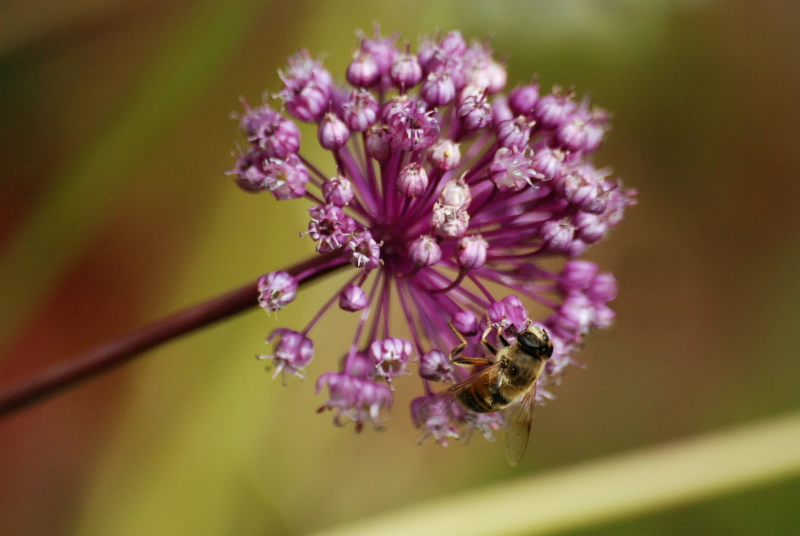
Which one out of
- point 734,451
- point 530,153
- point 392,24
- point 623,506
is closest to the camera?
point 530,153

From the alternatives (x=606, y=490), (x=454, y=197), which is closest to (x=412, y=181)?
(x=454, y=197)

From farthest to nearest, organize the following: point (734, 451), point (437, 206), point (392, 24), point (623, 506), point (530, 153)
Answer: point (392, 24) → point (734, 451) → point (623, 506) → point (530, 153) → point (437, 206)

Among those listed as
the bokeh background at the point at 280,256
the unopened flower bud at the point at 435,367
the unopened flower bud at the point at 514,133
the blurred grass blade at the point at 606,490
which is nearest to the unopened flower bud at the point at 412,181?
the unopened flower bud at the point at 514,133

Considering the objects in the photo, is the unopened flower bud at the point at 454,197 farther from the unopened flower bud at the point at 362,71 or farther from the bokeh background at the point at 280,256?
the bokeh background at the point at 280,256

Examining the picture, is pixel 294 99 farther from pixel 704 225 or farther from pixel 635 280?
pixel 704 225

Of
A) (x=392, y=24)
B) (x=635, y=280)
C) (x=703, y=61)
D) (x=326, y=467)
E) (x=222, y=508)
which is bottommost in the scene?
(x=222, y=508)

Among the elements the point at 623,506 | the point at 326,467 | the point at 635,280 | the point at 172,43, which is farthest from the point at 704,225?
the point at 172,43

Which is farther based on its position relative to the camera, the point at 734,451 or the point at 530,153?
the point at 734,451
